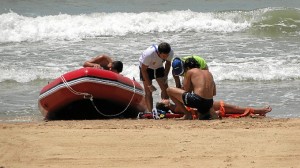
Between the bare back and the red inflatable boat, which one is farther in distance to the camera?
the red inflatable boat

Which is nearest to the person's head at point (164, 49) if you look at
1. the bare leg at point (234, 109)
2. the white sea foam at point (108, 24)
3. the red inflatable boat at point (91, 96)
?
the red inflatable boat at point (91, 96)

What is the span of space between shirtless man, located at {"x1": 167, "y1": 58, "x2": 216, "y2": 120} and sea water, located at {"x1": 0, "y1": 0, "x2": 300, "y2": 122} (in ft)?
4.82

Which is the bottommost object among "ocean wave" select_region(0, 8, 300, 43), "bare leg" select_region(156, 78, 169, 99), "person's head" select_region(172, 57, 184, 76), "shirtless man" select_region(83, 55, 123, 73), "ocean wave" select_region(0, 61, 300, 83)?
"ocean wave" select_region(0, 61, 300, 83)

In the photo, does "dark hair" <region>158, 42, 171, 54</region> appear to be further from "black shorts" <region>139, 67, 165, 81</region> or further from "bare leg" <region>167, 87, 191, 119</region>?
"bare leg" <region>167, 87, 191, 119</region>

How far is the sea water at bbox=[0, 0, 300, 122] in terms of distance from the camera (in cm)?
1203

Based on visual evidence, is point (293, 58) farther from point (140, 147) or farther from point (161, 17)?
point (140, 147)

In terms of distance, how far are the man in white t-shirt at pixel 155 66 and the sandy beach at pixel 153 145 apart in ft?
4.73

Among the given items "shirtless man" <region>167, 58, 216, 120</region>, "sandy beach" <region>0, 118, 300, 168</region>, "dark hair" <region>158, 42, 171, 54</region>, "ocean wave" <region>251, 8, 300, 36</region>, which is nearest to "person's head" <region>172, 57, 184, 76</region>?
"shirtless man" <region>167, 58, 216, 120</region>

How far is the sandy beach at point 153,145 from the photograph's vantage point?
6.39 m

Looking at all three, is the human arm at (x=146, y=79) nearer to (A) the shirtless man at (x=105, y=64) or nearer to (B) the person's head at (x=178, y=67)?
(A) the shirtless man at (x=105, y=64)

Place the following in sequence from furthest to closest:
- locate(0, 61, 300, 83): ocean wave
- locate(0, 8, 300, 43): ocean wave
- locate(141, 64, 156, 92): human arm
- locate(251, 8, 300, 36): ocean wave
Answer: locate(0, 8, 300, 43): ocean wave < locate(251, 8, 300, 36): ocean wave < locate(0, 61, 300, 83): ocean wave < locate(141, 64, 156, 92): human arm

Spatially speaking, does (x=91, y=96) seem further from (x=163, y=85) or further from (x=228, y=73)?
(x=228, y=73)

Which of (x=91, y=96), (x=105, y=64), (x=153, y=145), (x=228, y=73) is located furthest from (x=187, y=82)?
(x=228, y=73)

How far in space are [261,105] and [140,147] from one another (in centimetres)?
424
